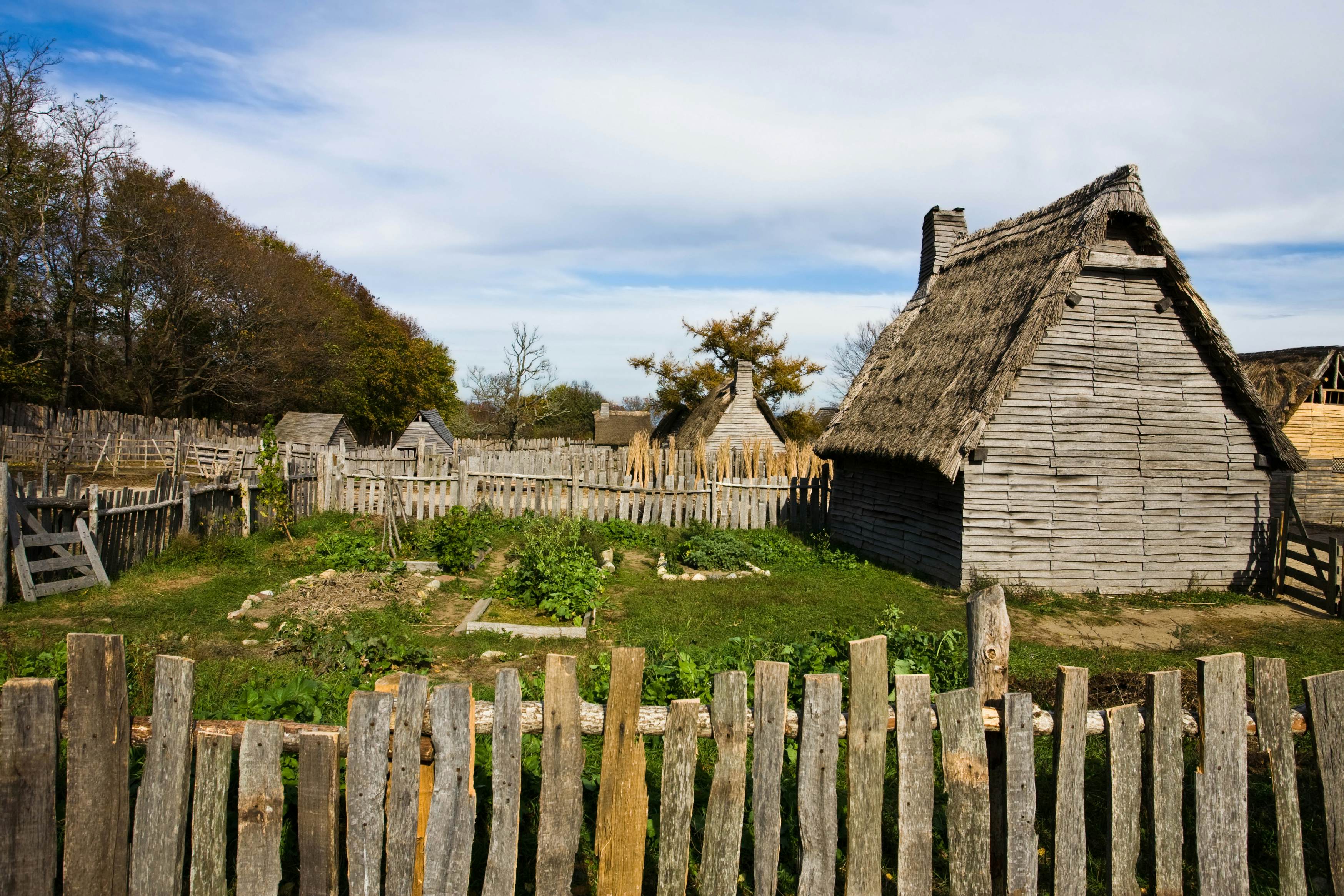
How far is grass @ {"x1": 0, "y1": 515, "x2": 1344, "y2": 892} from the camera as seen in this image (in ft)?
13.4

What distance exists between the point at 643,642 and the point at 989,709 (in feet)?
15.6

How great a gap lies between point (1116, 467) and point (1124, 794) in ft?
32.3

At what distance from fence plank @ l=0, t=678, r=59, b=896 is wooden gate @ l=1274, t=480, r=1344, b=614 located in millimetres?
13438

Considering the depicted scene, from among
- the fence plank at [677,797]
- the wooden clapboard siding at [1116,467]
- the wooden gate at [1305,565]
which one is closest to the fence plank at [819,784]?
the fence plank at [677,797]

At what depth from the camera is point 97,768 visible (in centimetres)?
259

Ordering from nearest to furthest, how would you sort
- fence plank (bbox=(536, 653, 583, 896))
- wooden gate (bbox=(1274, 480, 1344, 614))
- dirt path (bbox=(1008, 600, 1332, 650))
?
fence plank (bbox=(536, 653, 583, 896)) → dirt path (bbox=(1008, 600, 1332, 650)) → wooden gate (bbox=(1274, 480, 1344, 614))

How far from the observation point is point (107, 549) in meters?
9.86

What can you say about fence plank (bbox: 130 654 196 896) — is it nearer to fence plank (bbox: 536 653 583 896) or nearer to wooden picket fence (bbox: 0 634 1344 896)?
wooden picket fence (bbox: 0 634 1344 896)

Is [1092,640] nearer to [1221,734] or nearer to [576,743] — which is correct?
[1221,734]

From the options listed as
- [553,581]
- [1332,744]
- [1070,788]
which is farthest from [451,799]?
[553,581]

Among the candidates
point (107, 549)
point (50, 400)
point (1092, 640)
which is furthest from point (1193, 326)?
point (50, 400)

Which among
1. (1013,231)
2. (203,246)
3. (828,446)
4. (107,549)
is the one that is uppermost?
(203,246)

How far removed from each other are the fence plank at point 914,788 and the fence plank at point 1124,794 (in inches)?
27.6

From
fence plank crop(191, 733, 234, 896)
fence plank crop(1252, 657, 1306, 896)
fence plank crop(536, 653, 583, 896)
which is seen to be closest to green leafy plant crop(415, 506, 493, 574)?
fence plank crop(191, 733, 234, 896)
